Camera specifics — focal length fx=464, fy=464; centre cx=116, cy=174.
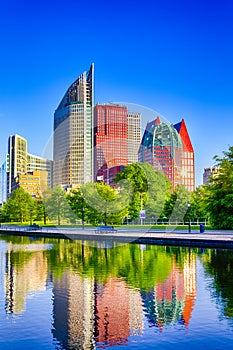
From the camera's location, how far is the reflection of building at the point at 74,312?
1335 centimetres

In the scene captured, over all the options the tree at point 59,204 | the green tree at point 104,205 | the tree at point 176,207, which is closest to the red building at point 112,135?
the green tree at point 104,205

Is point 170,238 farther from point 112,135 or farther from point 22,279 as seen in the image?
point 112,135

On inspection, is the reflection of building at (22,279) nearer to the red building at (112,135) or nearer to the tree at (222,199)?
the tree at (222,199)

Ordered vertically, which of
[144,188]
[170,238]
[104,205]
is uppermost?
[144,188]

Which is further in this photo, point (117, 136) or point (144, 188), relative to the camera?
point (144, 188)

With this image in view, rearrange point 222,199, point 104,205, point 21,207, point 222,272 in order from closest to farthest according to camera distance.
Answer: point 222,272 < point 222,199 < point 104,205 < point 21,207

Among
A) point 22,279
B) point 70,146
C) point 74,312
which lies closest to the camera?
point 74,312

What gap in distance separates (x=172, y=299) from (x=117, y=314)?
315 cm

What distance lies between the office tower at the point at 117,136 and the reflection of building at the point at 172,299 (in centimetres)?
3488

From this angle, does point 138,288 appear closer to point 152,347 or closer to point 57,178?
point 152,347

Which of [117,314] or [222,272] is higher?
[222,272]

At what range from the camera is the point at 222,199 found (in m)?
54.4

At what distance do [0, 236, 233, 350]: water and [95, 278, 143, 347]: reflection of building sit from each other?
29 millimetres

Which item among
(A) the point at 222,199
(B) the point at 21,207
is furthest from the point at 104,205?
(B) the point at 21,207
